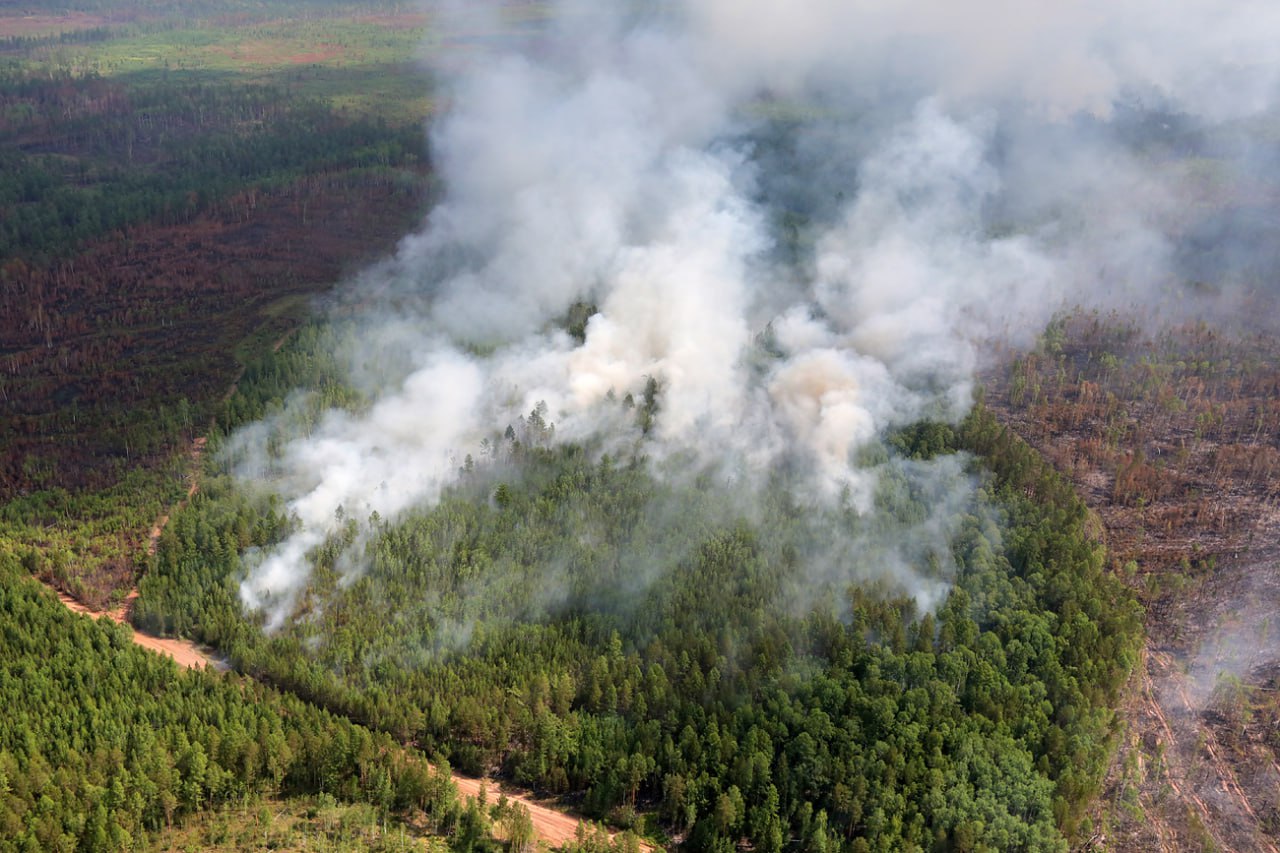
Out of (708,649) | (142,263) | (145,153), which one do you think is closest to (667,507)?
(708,649)

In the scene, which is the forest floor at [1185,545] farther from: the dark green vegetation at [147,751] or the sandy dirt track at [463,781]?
the dark green vegetation at [147,751]

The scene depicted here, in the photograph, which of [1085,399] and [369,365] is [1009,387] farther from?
[369,365]

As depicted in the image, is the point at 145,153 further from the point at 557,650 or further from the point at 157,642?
the point at 557,650

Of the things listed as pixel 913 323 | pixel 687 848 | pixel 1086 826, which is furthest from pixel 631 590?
pixel 913 323

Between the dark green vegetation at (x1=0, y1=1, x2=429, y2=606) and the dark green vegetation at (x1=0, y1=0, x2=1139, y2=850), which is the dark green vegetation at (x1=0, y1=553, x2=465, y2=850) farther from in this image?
the dark green vegetation at (x1=0, y1=1, x2=429, y2=606)

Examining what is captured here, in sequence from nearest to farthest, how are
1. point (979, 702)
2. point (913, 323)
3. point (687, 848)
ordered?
1. point (687, 848)
2. point (979, 702)
3. point (913, 323)

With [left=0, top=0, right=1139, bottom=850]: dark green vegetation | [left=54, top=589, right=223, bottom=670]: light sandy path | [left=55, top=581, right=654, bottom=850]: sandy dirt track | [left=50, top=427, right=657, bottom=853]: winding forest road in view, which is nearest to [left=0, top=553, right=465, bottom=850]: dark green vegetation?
[left=0, top=0, right=1139, bottom=850]: dark green vegetation
